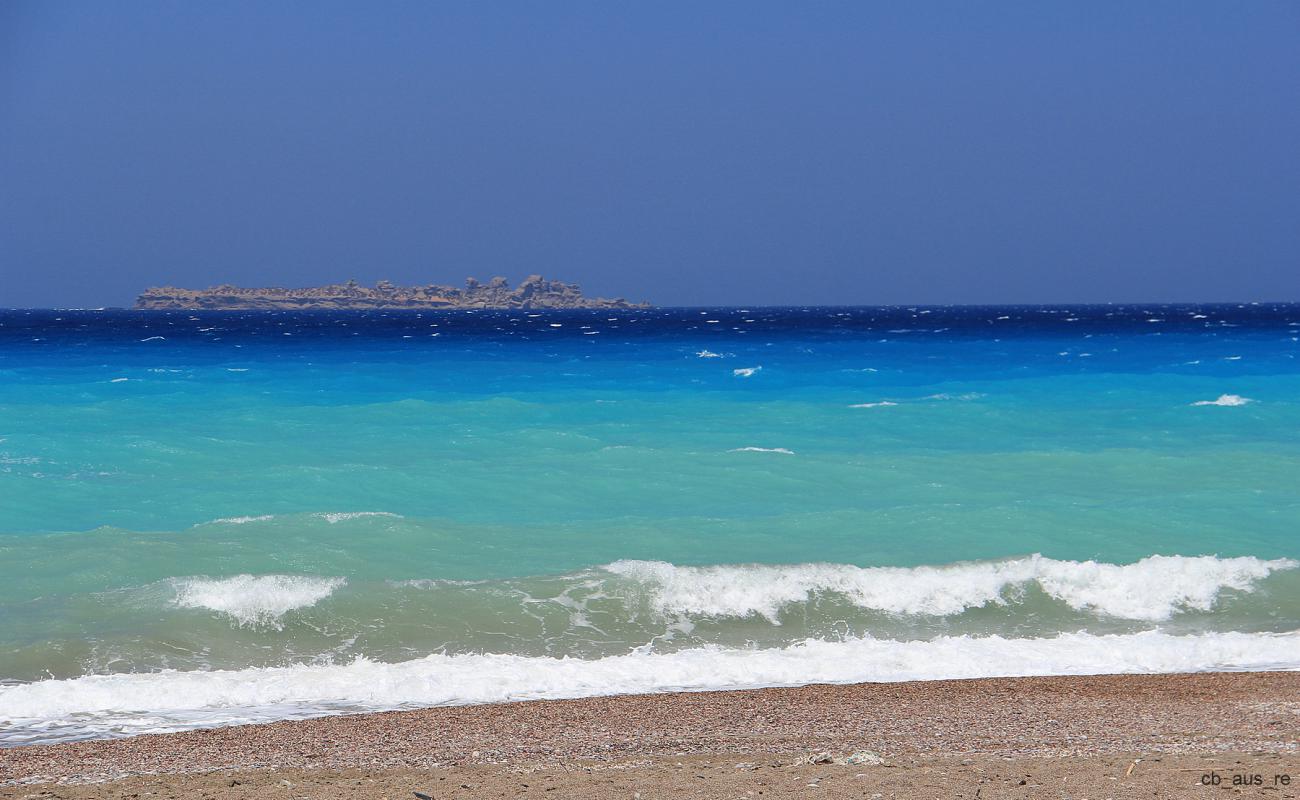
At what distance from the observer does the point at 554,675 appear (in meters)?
9.90

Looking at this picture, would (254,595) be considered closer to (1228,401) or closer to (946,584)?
(946,584)

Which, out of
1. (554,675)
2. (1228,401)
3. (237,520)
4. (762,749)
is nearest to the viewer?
(762,749)

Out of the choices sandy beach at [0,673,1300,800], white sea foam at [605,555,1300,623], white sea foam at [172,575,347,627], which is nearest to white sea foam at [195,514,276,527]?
white sea foam at [172,575,347,627]

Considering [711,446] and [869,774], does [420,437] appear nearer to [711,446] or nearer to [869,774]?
[711,446]

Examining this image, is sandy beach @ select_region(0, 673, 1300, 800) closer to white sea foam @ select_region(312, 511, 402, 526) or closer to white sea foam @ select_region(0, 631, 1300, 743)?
white sea foam @ select_region(0, 631, 1300, 743)

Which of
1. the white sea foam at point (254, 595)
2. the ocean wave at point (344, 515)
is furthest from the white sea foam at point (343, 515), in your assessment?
the white sea foam at point (254, 595)

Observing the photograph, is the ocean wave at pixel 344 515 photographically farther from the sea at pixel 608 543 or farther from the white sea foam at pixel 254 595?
Answer: the white sea foam at pixel 254 595

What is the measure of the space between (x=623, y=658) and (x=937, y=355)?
4169 centimetres

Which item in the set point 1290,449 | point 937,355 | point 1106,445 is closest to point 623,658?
point 1106,445

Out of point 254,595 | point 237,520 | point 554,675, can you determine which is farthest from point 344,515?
point 554,675

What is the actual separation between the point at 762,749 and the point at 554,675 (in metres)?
2.92

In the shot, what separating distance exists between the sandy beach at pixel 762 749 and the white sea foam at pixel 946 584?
293 cm

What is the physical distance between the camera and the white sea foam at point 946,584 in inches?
483

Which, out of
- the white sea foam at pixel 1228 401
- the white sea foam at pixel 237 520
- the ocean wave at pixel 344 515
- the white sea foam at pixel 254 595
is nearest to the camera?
the white sea foam at pixel 254 595
